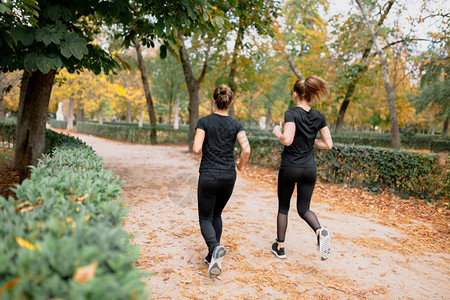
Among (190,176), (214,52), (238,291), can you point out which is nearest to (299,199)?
(238,291)

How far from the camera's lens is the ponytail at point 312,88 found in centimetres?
346

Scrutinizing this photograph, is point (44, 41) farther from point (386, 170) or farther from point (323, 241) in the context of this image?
point (386, 170)

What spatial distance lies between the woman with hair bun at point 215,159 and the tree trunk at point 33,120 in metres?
4.57

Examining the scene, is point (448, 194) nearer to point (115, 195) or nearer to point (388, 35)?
point (115, 195)

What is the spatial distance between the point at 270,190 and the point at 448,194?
4052 mm

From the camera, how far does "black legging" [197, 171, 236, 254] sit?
3086mm

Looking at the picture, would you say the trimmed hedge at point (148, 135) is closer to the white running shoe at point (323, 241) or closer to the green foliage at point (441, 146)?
the white running shoe at point (323, 241)

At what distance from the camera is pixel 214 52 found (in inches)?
582

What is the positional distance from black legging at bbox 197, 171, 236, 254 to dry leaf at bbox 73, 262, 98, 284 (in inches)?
78.1

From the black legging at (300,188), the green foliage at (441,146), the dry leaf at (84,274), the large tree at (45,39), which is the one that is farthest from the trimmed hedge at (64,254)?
the green foliage at (441,146)

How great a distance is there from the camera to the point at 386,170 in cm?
750

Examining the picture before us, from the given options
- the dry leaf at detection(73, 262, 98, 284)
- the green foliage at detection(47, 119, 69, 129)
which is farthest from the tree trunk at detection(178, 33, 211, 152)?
the green foliage at detection(47, 119, 69, 129)

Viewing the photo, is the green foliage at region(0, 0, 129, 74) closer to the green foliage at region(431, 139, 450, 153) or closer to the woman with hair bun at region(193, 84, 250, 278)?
the woman with hair bun at region(193, 84, 250, 278)

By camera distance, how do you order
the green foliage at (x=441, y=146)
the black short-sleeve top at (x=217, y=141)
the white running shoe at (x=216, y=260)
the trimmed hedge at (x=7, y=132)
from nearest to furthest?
the white running shoe at (x=216, y=260) < the black short-sleeve top at (x=217, y=141) < the trimmed hedge at (x=7, y=132) < the green foliage at (x=441, y=146)
